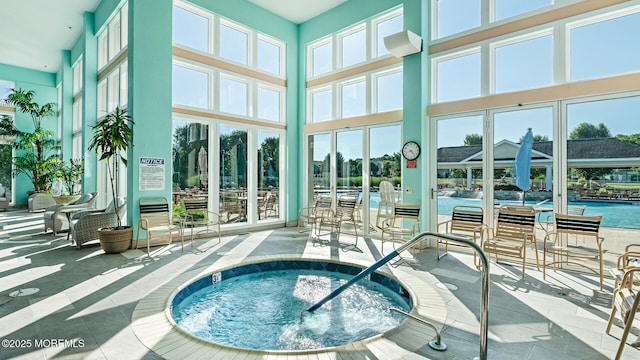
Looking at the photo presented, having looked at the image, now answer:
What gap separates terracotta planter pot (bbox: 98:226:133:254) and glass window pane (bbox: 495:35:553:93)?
6.94 meters

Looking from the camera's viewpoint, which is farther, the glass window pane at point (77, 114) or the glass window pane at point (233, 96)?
the glass window pane at point (77, 114)

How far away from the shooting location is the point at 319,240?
667 cm

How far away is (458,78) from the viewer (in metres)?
5.91

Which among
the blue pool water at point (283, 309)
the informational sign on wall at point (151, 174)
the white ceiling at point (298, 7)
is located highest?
the white ceiling at point (298, 7)

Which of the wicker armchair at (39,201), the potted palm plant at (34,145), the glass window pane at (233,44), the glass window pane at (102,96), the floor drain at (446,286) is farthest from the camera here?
the wicker armchair at (39,201)

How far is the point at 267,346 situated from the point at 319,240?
388 cm

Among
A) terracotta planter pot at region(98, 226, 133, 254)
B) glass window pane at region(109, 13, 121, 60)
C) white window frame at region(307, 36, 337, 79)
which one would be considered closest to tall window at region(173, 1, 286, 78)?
white window frame at region(307, 36, 337, 79)

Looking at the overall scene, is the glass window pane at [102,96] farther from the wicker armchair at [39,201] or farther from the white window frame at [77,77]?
the wicker armchair at [39,201]

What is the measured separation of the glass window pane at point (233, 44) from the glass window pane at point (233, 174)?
66.8 inches

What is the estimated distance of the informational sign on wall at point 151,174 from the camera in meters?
5.87

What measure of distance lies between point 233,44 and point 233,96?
4.01 feet

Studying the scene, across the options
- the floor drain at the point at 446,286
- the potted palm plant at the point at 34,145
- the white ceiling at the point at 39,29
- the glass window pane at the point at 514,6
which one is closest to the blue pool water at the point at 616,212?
the floor drain at the point at 446,286

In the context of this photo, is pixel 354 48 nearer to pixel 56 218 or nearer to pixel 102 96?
pixel 102 96

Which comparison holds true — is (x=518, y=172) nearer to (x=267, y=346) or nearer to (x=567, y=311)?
(x=567, y=311)
